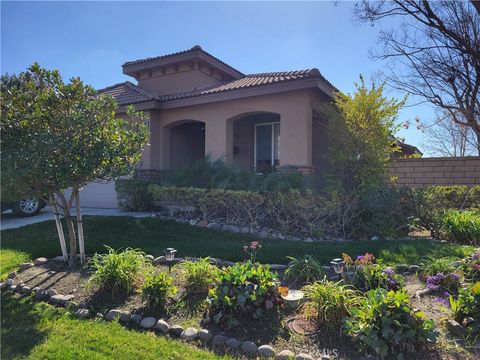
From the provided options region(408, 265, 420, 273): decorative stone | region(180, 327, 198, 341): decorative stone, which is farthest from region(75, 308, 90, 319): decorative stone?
region(408, 265, 420, 273): decorative stone

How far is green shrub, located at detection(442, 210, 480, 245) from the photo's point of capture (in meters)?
6.89

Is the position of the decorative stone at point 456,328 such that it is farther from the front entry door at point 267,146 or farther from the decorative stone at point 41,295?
the front entry door at point 267,146

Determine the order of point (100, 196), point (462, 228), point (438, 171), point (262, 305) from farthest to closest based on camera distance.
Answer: point (100, 196) < point (438, 171) < point (462, 228) < point (262, 305)

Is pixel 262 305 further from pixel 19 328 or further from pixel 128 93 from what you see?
pixel 128 93

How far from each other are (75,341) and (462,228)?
23.0 feet

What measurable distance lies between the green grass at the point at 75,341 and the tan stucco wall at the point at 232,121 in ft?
23.3

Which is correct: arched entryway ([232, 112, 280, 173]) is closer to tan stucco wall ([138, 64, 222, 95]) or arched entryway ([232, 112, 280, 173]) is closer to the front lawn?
tan stucco wall ([138, 64, 222, 95])

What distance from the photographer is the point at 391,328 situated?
9.78 feet

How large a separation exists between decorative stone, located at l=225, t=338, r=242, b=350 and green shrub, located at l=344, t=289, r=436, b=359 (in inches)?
39.8

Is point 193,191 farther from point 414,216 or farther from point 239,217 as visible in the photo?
point 414,216

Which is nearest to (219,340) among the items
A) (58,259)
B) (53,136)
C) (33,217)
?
(53,136)

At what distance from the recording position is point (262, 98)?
10406mm

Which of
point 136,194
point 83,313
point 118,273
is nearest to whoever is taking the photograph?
point 83,313

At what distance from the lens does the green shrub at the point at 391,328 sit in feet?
9.70
